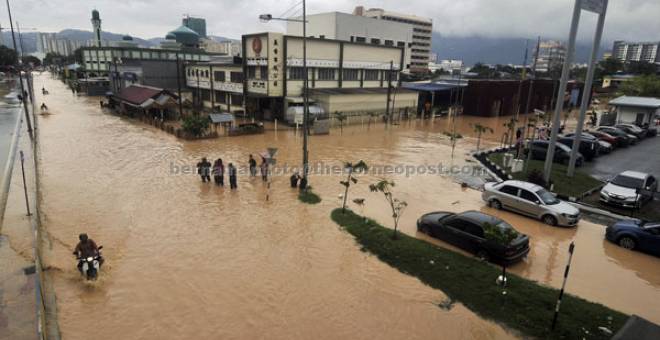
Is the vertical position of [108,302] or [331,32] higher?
A: [331,32]

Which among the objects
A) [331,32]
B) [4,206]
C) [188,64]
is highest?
[331,32]

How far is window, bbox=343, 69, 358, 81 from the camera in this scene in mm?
45625

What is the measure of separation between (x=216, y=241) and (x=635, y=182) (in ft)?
61.0

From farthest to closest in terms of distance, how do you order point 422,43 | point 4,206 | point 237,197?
point 422,43
point 237,197
point 4,206

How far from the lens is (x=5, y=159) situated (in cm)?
2391

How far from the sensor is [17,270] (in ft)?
35.8

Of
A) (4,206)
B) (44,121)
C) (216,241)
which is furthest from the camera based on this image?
(44,121)

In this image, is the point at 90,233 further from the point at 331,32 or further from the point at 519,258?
the point at 331,32

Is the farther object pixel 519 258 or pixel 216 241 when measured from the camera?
pixel 216 241

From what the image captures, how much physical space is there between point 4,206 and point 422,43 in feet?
504

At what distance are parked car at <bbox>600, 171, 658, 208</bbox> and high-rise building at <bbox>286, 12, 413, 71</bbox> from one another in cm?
7572

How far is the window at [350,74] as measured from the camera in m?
45.6

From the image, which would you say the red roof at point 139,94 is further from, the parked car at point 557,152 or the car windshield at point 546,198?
the car windshield at point 546,198

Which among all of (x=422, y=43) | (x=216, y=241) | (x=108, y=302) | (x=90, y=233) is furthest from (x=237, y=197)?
(x=422, y=43)
